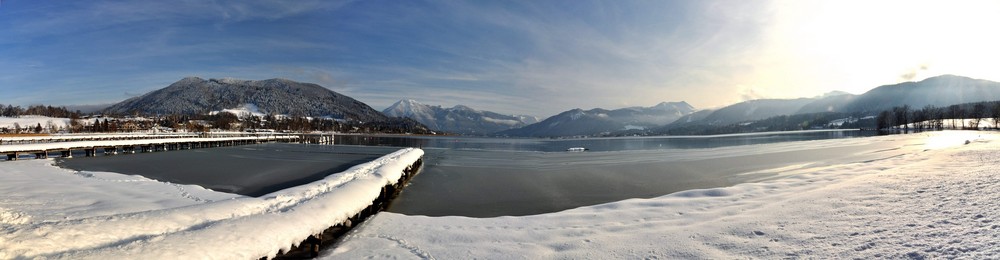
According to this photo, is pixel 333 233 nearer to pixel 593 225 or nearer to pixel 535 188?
pixel 593 225

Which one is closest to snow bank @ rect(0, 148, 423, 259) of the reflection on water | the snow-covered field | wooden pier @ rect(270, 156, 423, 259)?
the snow-covered field

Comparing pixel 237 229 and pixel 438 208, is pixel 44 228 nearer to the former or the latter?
pixel 237 229

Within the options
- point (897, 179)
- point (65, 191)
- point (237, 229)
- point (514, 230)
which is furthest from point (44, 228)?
point (897, 179)

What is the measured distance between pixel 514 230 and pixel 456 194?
25.1 feet

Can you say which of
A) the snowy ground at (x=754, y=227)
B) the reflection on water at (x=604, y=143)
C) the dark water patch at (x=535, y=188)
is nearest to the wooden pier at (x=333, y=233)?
the snowy ground at (x=754, y=227)

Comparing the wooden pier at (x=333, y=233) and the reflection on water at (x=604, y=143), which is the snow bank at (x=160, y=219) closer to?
the wooden pier at (x=333, y=233)

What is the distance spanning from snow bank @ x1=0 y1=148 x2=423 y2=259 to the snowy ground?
122 cm

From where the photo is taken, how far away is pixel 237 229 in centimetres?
841

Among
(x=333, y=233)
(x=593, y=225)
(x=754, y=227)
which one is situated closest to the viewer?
(x=754, y=227)

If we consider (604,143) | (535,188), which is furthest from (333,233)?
(604,143)

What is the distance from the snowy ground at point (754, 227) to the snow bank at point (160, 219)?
4.00 feet

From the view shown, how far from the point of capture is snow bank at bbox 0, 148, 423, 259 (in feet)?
21.9

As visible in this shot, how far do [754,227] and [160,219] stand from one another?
37.7ft

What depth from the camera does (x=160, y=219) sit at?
341 inches
